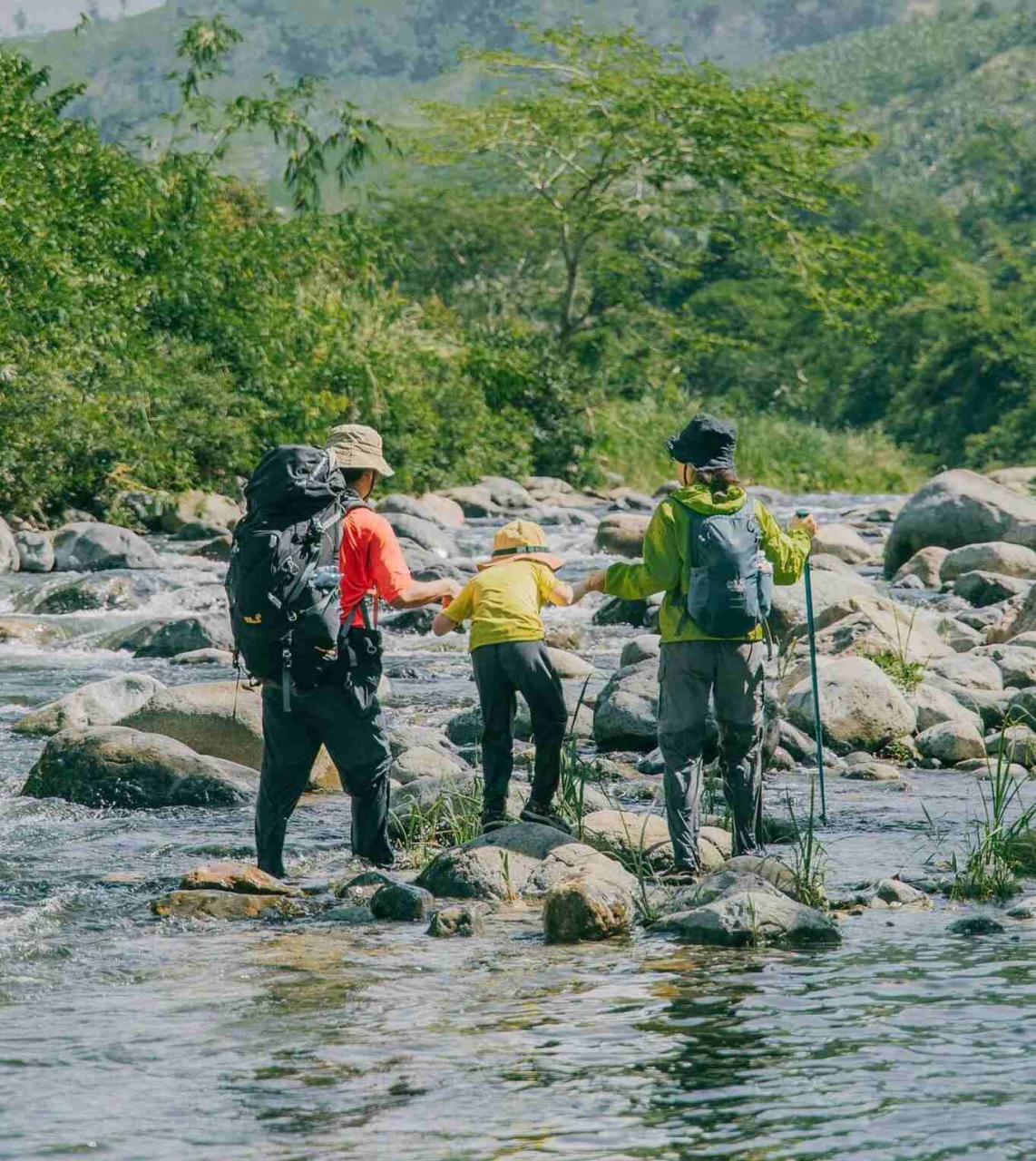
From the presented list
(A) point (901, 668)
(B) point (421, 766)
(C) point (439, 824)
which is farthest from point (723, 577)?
(A) point (901, 668)

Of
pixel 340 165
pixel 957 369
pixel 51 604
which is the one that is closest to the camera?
pixel 51 604

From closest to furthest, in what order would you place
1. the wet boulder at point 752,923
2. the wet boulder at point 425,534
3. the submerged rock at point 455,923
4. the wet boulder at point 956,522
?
the wet boulder at point 752,923
the submerged rock at point 455,923
the wet boulder at point 956,522
the wet boulder at point 425,534

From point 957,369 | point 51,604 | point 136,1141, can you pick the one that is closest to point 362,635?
point 136,1141

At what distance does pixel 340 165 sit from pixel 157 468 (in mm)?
6943

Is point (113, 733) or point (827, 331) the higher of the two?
point (827, 331)

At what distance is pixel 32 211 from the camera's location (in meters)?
24.7

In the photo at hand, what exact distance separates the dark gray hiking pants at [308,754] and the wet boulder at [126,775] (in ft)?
6.16

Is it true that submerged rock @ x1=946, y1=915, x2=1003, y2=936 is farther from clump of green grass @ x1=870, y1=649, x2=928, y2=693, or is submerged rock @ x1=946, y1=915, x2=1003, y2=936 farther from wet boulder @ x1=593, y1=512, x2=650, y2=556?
wet boulder @ x1=593, y1=512, x2=650, y2=556

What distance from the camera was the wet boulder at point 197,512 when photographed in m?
23.7

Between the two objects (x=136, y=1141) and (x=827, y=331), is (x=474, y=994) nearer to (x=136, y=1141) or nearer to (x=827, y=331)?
(x=136, y=1141)

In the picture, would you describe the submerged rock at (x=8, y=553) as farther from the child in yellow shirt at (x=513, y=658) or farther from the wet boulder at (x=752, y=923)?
the wet boulder at (x=752, y=923)

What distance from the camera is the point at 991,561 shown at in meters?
18.5

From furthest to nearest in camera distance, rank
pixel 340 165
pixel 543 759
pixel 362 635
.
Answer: pixel 340 165
pixel 543 759
pixel 362 635

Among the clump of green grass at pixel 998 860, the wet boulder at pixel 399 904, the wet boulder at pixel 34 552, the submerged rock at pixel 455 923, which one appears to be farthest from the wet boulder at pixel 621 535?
the submerged rock at pixel 455 923
